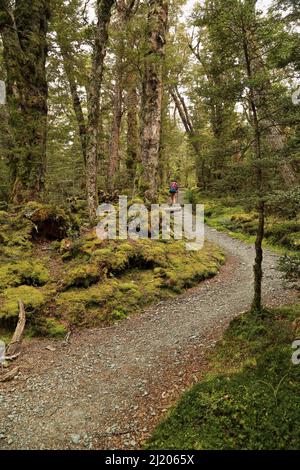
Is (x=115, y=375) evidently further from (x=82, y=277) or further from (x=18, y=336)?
(x=82, y=277)

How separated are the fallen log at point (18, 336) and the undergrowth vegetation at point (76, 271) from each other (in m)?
0.14

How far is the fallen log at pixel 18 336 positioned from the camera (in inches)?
224

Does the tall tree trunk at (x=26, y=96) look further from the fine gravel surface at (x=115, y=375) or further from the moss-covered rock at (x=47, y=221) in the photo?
the fine gravel surface at (x=115, y=375)

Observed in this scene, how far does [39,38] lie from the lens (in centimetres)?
1102

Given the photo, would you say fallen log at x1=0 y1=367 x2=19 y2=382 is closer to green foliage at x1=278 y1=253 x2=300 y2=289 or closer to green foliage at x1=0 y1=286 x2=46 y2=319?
green foliage at x1=0 y1=286 x2=46 y2=319

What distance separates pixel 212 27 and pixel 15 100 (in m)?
7.90

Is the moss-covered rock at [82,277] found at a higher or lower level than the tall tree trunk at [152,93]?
lower

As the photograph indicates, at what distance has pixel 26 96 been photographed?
10.6m

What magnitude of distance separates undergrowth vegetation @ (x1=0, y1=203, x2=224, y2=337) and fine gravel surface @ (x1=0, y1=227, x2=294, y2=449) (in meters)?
0.48

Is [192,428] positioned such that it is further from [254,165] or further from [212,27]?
[212,27]

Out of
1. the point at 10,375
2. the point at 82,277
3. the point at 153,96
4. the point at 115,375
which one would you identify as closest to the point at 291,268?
the point at 115,375

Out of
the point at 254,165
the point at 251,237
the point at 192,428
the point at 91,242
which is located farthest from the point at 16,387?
the point at 251,237

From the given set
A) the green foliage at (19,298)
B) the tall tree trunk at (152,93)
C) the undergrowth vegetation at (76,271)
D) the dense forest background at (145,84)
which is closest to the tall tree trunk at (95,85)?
the dense forest background at (145,84)

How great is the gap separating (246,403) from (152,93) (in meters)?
11.4
